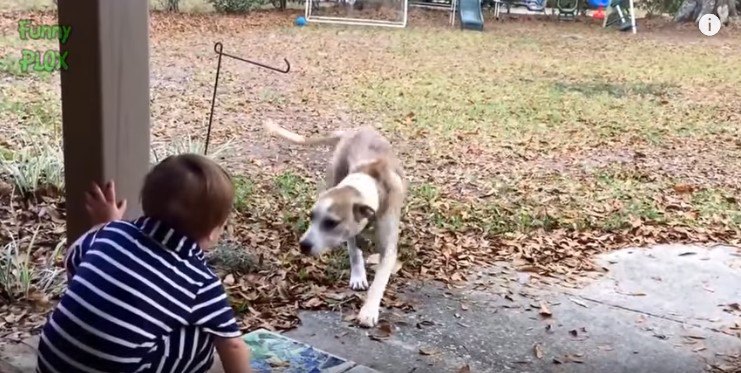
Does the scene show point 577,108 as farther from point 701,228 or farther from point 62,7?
point 62,7

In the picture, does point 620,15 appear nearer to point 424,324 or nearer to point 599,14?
point 599,14

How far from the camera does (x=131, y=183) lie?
225 cm

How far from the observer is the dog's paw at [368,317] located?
2902mm

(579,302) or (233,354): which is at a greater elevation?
(233,354)

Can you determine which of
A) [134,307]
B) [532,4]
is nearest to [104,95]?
[134,307]

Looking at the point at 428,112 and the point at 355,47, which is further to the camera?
the point at 355,47

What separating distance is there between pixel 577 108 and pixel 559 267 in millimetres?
3784

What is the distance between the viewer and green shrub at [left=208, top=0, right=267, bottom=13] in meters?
10.6

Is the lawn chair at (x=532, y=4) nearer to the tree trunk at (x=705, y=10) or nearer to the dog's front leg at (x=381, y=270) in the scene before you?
the tree trunk at (x=705, y=10)

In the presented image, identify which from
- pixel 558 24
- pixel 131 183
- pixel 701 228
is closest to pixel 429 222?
pixel 701 228

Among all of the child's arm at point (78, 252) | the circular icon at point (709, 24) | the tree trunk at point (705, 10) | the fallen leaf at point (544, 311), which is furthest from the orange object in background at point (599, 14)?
the child's arm at point (78, 252)

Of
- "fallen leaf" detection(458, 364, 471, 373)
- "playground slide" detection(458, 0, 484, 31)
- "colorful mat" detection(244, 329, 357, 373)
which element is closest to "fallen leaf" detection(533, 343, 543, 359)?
"fallen leaf" detection(458, 364, 471, 373)

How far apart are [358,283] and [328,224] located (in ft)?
1.21

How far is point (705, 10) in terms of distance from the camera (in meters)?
12.8
